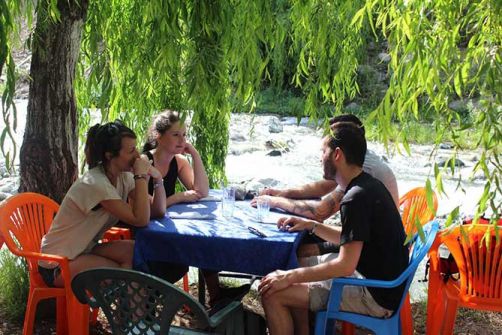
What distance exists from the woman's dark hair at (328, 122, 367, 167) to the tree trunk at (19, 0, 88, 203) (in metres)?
1.65

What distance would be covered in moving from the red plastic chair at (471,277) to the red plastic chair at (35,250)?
1.86 metres

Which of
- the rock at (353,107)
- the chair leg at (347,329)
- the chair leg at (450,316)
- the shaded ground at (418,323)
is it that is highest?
the chair leg at (450,316)

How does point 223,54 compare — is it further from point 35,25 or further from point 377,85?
point 377,85

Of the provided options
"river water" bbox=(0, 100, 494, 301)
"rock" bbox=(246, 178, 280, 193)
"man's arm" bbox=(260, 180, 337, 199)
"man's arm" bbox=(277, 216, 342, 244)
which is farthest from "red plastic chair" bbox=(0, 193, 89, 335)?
"rock" bbox=(246, 178, 280, 193)

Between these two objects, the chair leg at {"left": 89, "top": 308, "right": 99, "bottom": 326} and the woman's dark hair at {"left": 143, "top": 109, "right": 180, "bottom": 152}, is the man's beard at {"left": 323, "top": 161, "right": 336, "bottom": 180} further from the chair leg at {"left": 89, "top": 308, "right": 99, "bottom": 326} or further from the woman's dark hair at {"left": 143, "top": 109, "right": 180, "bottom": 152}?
the chair leg at {"left": 89, "top": 308, "right": 99, "bottom": 326}

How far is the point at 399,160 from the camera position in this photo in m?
12.4

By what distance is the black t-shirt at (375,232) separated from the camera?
283 cm

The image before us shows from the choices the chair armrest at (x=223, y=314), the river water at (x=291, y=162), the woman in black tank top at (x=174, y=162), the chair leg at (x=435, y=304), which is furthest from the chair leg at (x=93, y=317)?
the river water at (x=291, y=162)

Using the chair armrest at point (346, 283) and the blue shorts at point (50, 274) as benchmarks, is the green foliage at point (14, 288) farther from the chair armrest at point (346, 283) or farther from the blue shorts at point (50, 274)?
the chair armrest at point (346, 283)

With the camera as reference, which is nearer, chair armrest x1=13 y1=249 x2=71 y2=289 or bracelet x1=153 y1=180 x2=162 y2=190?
chair armrest x1=13 y1=249 x2=71 y2=289

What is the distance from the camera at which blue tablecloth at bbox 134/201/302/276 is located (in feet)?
9.98

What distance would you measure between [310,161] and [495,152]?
1036 cm

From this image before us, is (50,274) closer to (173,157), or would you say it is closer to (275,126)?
(173,157)

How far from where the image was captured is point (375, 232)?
2889 millimetres
